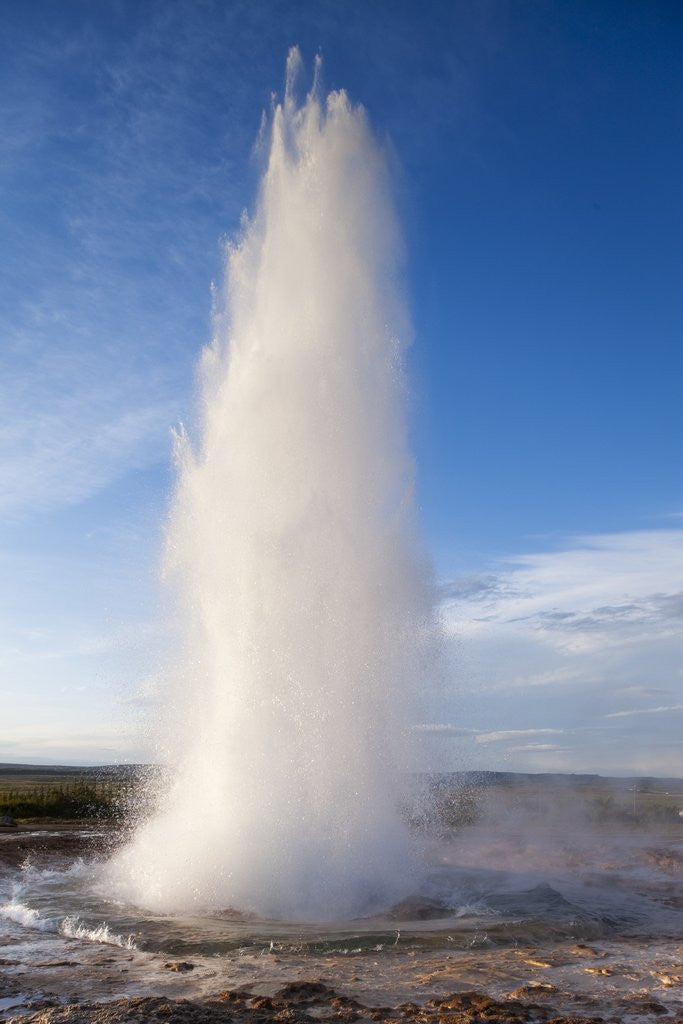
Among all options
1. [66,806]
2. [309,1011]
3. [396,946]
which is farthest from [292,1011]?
[66,806]

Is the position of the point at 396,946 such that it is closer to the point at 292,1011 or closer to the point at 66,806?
the point at 292,1011

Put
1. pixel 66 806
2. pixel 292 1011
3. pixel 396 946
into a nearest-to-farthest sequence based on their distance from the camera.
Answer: pixel 292 1011
pixel 396 946
pixel 66 806

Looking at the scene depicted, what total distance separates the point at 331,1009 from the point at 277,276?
1241 cm

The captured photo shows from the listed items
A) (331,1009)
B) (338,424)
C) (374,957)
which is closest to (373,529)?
(338,424)

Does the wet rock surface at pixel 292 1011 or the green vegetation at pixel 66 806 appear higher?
the wet rock surface at pixel 292 1011

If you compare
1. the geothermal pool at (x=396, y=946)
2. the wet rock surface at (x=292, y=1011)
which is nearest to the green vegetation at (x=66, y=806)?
the geothermal pool at (x=396, y=946)

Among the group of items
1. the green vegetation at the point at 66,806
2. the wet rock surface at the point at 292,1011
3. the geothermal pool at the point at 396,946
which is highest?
the wet rock surface at the point at 292,1011

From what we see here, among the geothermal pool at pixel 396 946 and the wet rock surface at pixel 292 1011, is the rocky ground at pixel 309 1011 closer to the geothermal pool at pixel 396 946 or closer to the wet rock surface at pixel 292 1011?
the wet rock surface at pixel 292 1011

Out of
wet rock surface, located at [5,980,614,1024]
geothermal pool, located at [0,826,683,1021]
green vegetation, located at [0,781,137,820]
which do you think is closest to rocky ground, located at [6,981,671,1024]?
wet rock surface, located at [5,980,614,1024]

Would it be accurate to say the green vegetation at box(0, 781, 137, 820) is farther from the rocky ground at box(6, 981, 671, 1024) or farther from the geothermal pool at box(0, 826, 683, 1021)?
the rocky ground at box(6, 981, 671, 1024)

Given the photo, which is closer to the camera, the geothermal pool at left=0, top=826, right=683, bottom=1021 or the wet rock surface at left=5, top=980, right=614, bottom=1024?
the wet rock surface at left=5, top=980, right=614, bottom=1024

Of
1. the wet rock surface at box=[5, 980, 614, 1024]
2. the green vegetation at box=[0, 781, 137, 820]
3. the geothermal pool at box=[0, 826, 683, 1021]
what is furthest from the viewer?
the green vegetation at box=[0, 781, 137, 820]

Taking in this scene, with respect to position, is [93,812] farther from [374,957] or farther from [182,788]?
[374,957]

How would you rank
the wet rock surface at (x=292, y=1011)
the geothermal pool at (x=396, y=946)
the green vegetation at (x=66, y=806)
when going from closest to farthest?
the wet rock surface at (x=292, y=1011) < the geothermal pool at (x=396, y=946) < the green vegetation at (x=66, y=806)
